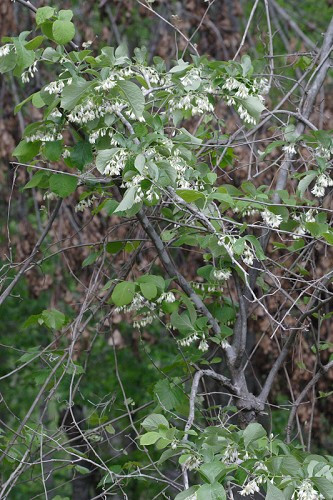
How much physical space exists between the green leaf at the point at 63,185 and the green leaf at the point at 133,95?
53 cm

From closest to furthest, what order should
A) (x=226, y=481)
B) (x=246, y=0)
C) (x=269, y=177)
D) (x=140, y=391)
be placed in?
(x=226, y=481), (x=269, y=177), (x=246, y=0), (x=140, y=391)

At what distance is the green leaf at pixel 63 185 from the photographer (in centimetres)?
281

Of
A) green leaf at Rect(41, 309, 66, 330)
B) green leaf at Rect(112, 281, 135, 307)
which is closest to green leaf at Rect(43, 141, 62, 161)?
green leaf at Rect(112, 281, 135, 307)

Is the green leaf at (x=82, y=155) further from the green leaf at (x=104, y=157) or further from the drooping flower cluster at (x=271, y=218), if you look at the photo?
the drooping flower cluster at (x=271, y=218)

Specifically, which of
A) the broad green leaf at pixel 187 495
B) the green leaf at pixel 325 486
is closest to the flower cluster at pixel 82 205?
the broad green leaf at pixel 187 495

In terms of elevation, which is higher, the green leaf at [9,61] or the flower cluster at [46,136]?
the green leaf at [9,61]

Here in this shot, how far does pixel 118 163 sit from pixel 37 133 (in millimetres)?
444

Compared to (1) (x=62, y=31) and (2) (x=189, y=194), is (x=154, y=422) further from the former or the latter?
(1) (x=62, y=31)

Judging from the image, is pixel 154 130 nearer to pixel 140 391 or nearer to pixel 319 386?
pixel 319 386

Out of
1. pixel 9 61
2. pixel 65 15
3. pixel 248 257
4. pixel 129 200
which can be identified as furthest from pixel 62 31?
pixel 248 257

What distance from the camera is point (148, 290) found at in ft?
9.16

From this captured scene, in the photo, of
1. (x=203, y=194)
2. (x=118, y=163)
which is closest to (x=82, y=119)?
(x=118, y=163)

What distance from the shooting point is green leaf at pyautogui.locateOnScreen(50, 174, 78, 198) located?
281 centimetres

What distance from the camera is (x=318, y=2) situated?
6441mm
